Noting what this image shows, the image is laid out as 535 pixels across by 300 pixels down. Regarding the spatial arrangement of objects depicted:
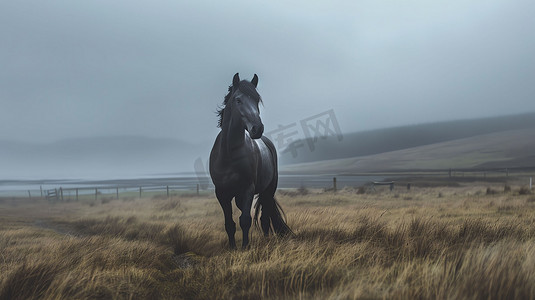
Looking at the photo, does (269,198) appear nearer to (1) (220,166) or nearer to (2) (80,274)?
(1) (220,166)

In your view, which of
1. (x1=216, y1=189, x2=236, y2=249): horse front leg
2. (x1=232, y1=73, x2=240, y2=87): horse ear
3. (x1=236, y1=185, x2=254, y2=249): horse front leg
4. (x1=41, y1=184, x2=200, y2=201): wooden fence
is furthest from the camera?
(x1=41, y1=184, x2=200, y2=201): wooden fence

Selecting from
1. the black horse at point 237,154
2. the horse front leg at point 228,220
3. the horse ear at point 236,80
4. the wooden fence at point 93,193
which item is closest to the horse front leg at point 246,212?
the black horse at point 237,154

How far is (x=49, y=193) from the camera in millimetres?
33438

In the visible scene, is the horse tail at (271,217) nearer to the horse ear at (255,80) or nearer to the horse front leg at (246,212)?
the horse front leg at (246,212)

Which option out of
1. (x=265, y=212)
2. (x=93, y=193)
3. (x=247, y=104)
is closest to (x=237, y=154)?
(x=247, y=104)

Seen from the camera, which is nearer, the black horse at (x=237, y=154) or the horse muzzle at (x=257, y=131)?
the horse muzzle at (x=257, y=131)

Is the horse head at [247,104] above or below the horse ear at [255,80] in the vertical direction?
below

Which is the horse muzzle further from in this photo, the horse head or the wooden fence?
the wooden fence

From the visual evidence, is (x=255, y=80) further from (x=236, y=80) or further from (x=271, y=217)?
(x=271, y=217)

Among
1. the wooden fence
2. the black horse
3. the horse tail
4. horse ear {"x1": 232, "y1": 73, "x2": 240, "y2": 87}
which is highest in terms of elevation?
horse ear {"x1": 232, "y1": 73, "x2": 240, "y2": 87}

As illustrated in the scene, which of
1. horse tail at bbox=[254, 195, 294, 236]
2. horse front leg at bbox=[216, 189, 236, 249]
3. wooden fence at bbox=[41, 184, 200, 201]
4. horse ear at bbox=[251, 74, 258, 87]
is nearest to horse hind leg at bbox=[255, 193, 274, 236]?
horse tail at bbox=[254, 195, 294, 236]

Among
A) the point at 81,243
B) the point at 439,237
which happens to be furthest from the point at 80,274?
the point at 439,237

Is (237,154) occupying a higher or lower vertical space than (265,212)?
higher

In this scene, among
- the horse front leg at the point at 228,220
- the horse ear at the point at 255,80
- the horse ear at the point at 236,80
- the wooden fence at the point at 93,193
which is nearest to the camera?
the horse ear at the point at 236,80
